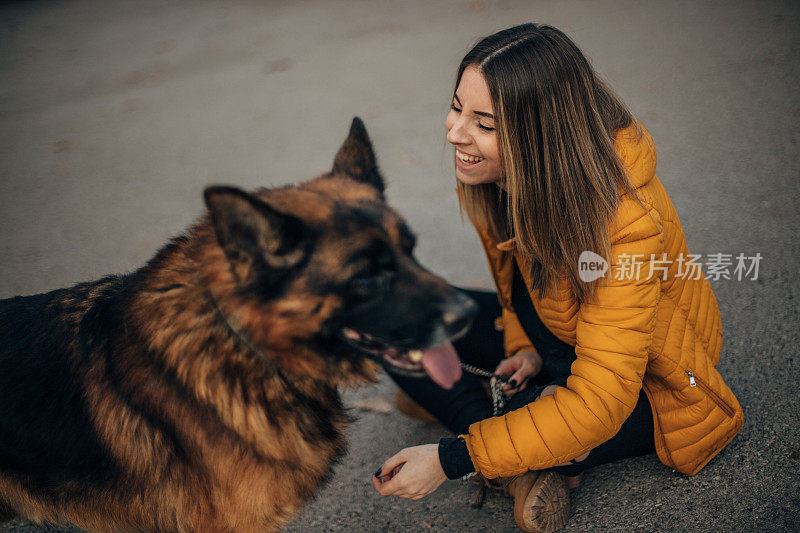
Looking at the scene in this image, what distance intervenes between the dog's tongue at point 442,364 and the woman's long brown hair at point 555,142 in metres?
0.54

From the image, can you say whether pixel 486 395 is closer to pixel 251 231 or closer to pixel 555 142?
pixel 555 142

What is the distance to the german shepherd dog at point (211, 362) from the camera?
65.7 inches

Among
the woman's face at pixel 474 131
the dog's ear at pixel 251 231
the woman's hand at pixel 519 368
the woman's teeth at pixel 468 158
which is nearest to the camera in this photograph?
the dog's ear at pixel 251 231

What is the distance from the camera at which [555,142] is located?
2.06 metres

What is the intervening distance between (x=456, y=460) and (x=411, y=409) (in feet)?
2.57

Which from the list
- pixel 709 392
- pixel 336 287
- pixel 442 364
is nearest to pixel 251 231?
pixel 336 287

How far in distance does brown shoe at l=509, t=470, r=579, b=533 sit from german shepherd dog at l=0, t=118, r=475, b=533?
636mm

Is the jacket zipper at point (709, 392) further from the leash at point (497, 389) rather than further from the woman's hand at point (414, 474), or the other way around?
the woman's hand at point (414, 474)

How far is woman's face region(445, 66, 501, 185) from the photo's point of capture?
2107 millimetres

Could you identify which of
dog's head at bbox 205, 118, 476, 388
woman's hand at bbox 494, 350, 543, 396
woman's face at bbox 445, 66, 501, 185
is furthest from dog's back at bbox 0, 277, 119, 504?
woman's hand at bbox 494, 350, 543, 396

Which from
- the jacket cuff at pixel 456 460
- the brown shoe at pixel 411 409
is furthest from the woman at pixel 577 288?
the brown shoe at pixel 411 409

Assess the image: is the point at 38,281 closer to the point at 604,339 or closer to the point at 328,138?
the point at 328,138

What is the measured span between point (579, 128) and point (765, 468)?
5.39ft

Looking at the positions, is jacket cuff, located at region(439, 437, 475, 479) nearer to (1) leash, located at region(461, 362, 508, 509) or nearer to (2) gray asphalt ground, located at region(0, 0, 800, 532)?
(1) leash, located at region(461, 362, 508, 509)
